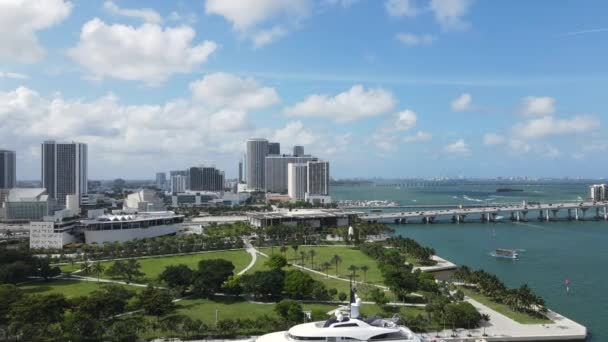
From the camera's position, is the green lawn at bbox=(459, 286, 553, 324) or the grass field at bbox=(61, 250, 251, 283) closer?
the green lawn at bbox=(459, 286, 553, 324)

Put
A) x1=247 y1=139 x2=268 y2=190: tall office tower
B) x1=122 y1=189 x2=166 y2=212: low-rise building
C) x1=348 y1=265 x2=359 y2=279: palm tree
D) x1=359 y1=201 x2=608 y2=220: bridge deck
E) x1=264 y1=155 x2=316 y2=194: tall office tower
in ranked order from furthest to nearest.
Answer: x1=247 y1=139 x2=268 y2=190: tall office tower
x1=264 y1=155 x2=316 y2=194: tall office tower
x1=122 y1=189 x2=166 y2=212: low-rise building
x1=359 y1=201 x2=608 y2=220: bridge deck
x1=348 y1=265 x2=359 y2=279: palm tree

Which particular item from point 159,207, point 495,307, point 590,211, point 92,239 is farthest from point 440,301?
point 590,211

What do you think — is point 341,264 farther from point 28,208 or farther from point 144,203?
point 28,208

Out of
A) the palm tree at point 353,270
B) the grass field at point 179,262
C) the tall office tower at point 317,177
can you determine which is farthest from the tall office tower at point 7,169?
the palm tree at point 353,270

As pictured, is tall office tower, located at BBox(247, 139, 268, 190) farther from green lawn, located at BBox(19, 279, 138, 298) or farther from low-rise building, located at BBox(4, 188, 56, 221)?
green lawn, located at BBox(19, 279, 138, 298)

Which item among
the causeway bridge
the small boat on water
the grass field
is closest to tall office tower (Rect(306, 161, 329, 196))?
the causeway bridge

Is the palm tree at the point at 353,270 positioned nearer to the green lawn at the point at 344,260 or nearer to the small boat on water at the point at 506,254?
the green lawn at the point at 344,260

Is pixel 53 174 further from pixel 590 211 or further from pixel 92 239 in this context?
pixel 590 211
